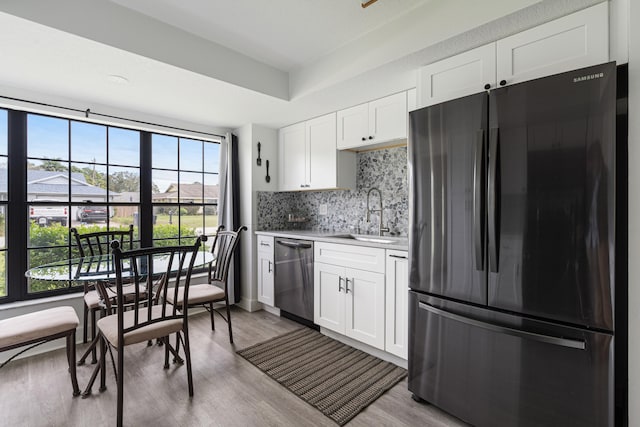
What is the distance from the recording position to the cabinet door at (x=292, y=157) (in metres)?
3.61

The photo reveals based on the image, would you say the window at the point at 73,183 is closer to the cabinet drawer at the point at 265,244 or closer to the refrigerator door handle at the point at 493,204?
the cabinet drawer at the point at 265,244

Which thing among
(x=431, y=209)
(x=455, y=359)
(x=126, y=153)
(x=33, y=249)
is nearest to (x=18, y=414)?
(x=33, y=249)

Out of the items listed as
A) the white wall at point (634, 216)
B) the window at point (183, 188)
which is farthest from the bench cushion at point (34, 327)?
the white wall at point (634, 216)

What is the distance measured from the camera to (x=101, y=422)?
70.6 inches

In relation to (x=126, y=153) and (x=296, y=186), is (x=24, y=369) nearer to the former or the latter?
(x=126, y=153)

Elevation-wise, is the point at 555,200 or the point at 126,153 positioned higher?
the point at 126,153

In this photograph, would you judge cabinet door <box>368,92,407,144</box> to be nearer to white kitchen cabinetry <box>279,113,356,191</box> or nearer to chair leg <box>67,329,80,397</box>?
white kitchen cabinetry <box>279,113,356,191</box>

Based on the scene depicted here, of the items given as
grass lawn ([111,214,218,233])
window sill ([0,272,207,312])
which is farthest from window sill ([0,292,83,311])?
grass lawn ([111,214,218,233])

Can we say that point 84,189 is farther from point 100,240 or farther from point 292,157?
point 292,157

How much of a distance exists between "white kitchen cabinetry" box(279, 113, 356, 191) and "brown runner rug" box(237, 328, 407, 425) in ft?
5.14

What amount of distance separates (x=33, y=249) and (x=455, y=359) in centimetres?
351

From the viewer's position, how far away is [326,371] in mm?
2373

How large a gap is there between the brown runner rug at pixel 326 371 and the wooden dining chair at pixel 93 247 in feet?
3.98

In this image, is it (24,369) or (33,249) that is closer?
(24,369)
